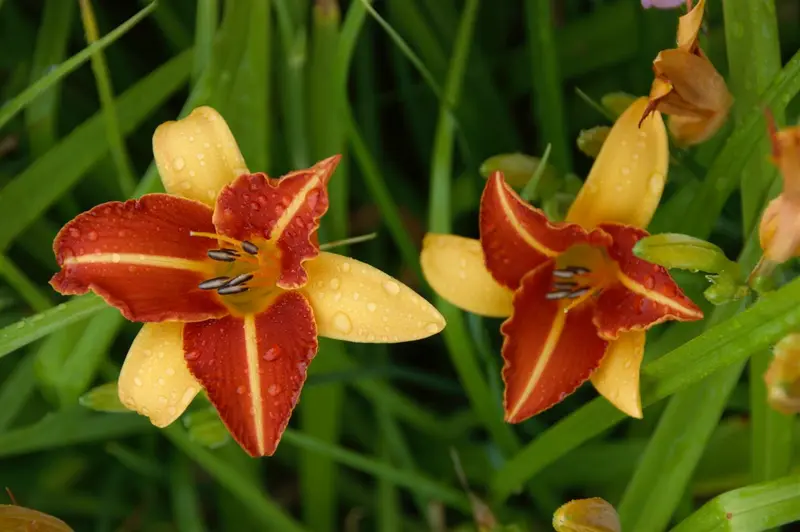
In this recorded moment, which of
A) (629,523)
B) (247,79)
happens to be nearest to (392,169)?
(247,79)

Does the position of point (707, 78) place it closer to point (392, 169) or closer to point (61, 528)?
point (392, 169)

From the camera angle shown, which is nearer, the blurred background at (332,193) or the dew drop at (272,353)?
the dew drop at (272,353)

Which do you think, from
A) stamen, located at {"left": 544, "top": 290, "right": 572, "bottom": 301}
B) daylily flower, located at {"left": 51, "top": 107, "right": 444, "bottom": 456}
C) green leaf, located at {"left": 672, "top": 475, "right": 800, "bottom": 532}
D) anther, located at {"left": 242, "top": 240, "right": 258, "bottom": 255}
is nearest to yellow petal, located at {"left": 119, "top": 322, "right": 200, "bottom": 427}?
daylily flower, located at {"left": 51, "top": 107, "right": 444, "bottom": 456}

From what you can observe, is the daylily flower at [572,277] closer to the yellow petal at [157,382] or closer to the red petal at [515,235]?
the red petal at [515,235]

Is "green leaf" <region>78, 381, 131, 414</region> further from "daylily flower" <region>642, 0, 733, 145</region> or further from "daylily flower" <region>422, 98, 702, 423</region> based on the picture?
"daylily flower" <region>642, 0, 733, 145</region>

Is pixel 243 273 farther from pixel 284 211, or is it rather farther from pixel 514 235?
pixel 514 235

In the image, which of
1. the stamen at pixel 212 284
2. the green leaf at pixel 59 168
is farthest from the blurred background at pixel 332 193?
the stamen at pixel 212 284
